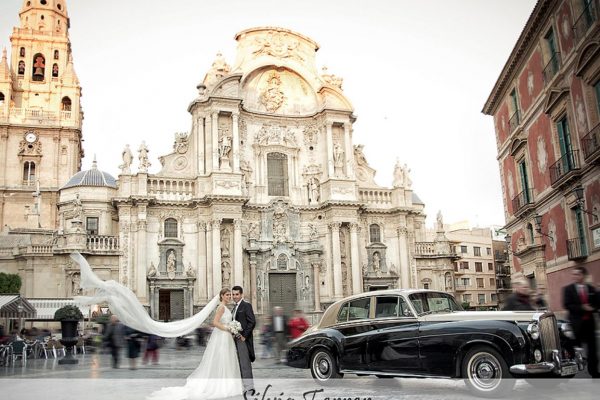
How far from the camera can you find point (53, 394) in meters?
9.73

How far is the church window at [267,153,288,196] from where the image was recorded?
121 ft

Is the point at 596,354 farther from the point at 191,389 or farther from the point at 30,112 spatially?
the point at 30,112

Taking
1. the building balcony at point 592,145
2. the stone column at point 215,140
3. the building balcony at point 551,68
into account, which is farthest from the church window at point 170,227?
the building balcony at point 592,145

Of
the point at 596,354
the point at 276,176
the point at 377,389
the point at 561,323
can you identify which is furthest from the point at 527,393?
the point at 276,176

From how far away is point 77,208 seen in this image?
3291cm

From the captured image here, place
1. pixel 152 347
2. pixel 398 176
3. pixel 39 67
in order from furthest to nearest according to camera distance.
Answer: pixel 39 67
pixel 398 176
pixel 152 347

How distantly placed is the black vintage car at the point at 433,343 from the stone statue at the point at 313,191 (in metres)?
25.4

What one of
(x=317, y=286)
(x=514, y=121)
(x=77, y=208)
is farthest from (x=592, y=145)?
(x=77, y=208)

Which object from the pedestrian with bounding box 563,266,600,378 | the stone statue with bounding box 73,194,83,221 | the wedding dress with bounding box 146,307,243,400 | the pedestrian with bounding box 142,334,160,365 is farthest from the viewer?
the stone statue with bounding box 73,194,83,221

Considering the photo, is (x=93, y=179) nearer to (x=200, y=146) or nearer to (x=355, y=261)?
(x=200, y=146)

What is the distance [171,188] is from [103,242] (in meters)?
4.91

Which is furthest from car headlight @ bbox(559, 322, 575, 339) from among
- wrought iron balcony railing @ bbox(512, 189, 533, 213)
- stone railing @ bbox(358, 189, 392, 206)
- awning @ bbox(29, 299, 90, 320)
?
stone railing @ bbox(358, 189, 392, 206)

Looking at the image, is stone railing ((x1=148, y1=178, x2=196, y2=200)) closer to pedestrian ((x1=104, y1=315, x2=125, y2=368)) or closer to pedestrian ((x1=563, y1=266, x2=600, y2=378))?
pedestrian ((x1=104, y1=315, x2=125, y2=368))

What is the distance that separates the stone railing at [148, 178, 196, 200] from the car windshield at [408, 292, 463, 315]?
25.4m
